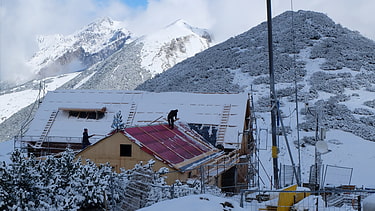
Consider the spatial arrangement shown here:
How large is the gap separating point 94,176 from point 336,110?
32.0m

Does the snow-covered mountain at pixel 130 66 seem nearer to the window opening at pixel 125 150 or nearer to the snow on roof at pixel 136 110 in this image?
the snow on roof at pixel 136 110

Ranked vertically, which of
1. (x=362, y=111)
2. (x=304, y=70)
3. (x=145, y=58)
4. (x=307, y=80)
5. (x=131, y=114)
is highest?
(x=145, y=58)

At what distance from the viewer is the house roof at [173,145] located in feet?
61.9

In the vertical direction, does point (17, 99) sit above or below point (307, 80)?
above

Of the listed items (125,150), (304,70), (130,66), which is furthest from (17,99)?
(125,150)

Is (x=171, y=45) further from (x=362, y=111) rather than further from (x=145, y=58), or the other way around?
(x=362, y=111)

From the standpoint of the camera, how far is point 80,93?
31562 mm

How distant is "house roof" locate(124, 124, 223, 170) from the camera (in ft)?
61.9

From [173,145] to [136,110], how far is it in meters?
8.13

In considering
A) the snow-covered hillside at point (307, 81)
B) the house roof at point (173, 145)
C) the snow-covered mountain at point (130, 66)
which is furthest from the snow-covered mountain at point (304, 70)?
the snow-covered mountain at point (130, 66)

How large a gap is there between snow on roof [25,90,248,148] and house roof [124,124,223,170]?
1764 mm

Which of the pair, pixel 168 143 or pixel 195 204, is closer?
pixel 195 204

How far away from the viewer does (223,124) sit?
25.7 meters

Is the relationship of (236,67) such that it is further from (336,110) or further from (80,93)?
(80,93)
